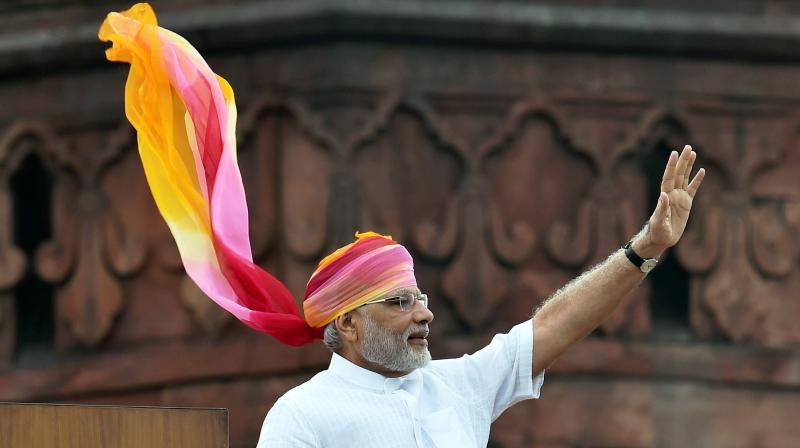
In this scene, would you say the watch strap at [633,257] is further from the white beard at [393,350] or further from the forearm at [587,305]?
the white beard at [393,350]

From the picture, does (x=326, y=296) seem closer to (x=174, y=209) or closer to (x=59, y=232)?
(x=174, y=209)

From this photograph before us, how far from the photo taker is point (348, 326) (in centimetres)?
593

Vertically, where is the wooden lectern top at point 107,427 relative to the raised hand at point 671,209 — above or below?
below

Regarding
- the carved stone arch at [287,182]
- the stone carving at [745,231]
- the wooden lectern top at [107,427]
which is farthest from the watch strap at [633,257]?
the stone carving at [745,231]

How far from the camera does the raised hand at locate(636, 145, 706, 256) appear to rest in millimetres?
5902

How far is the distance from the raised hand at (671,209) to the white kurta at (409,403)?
41 cm

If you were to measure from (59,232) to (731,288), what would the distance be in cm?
345

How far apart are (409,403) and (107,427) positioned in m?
0.79

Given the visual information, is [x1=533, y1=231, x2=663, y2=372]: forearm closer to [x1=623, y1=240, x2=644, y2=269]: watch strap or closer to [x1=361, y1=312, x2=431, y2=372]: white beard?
[x1=623, y1=240, x2=644, y2=269]: watch strap

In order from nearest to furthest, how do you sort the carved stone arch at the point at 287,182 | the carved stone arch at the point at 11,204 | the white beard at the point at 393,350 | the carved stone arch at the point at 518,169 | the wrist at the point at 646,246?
the white beard at the point at 393,350 < the wrist at the point at 646,246 < the carved stone arch at the point at 287,182 < the carved stone arch at the point at 518,169 < the carved stone arch at the point at 11,204

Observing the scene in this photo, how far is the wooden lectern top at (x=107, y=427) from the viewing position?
224 inches

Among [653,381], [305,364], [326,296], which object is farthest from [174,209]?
[653,381]

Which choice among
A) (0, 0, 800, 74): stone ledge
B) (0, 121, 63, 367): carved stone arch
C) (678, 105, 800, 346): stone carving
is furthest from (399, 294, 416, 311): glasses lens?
(0, 121, 63, 367): carved stone arch

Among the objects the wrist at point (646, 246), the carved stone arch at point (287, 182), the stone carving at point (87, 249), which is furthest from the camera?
the stone carving at point (87, 249)
